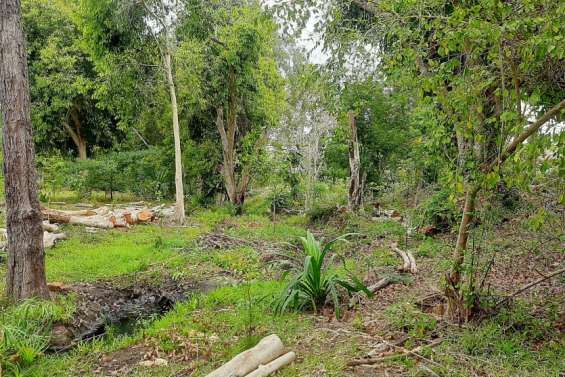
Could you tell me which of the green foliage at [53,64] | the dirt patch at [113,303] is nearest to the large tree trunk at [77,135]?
the green foliage at [53,64]

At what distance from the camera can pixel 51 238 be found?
7516 millimetres

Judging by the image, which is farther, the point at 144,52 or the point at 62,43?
the point at 62,43

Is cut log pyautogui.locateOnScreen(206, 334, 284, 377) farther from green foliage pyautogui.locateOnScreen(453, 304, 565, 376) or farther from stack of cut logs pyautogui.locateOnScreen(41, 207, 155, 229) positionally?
stack of cut logs pyautogui.locateOnScreen(41, 207, 155, 229)

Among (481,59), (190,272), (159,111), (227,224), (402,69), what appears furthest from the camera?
(159,111)

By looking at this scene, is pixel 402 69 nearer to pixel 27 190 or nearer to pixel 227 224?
pixel 27 190

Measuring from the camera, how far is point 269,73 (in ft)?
42.7

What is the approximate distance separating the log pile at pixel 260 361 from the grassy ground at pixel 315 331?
0.44 feet

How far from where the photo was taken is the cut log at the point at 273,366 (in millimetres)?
2715

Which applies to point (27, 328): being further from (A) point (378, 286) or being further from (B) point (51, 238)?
(B) point (51, 238)

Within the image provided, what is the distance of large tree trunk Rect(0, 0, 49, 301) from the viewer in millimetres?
4238

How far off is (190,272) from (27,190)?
2892 mm

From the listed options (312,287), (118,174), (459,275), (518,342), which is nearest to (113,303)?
(312,287)

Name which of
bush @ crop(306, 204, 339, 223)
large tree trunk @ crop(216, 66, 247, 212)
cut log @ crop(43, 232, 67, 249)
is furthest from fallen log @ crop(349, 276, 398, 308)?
large tree trunk @ crop(216, 66, 247, 212)

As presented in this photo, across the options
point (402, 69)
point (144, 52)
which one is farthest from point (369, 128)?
point (402, 69)
